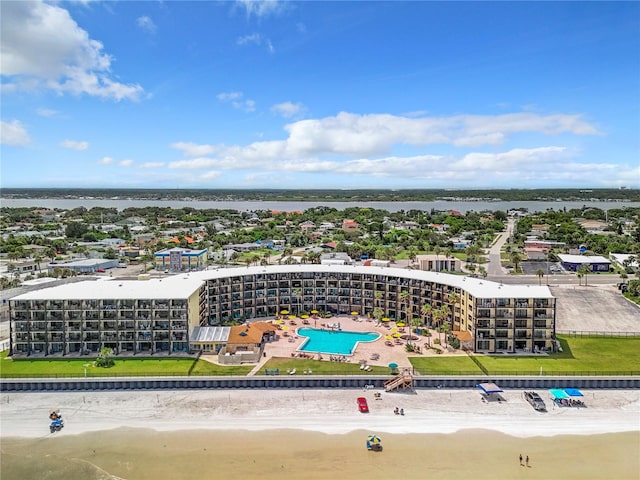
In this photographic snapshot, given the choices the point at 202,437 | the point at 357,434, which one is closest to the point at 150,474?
the point at 202,437

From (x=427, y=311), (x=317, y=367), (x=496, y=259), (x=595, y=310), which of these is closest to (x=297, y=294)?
(x=427, y=311)

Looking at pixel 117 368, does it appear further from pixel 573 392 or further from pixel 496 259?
pixel 496 259

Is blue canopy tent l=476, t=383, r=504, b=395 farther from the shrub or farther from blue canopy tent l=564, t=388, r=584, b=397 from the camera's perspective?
the shrub

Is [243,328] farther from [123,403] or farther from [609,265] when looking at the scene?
[609,265]

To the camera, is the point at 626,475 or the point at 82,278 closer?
the point at 626,475

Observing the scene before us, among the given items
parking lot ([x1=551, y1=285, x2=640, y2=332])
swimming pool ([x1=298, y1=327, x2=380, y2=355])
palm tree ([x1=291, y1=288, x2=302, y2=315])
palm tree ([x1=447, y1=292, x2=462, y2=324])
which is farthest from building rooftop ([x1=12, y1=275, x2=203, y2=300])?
parking lot ([x1=551, y1=285, x2=640, y2=332])

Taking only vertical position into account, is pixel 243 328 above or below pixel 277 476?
above
